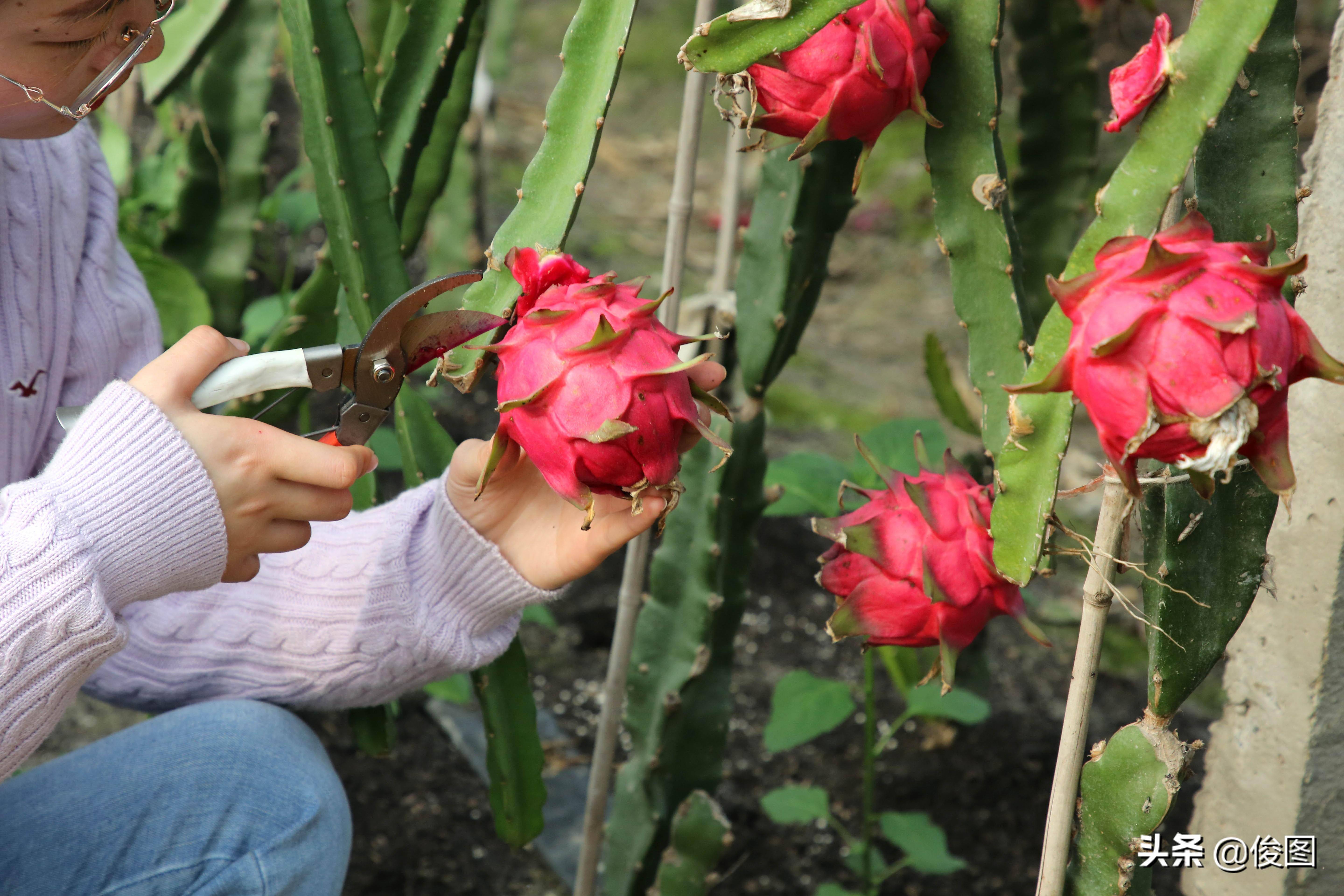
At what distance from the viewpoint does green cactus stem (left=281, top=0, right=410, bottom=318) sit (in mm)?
877

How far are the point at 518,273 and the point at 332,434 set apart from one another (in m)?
0.19

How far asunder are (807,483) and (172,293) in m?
0.86

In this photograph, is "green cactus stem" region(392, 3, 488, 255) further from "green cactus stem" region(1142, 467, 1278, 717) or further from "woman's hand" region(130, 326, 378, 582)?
"green cactus stem" region(1142, 467, 1278, 717)

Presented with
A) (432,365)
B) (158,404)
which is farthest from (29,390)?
(432,365)

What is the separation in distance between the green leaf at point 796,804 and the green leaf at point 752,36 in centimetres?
82

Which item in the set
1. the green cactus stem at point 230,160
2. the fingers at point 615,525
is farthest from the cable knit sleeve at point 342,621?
the green cactus stem at point 230,160

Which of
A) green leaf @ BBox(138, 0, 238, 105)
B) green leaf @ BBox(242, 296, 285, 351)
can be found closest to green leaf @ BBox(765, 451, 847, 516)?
green leaf @ BBox(242, 296, 285, 351)

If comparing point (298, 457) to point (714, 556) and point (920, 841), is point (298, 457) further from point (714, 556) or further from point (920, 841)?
point (920, 841)

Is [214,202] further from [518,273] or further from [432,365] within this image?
[518,273]

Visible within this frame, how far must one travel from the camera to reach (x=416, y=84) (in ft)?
3.15

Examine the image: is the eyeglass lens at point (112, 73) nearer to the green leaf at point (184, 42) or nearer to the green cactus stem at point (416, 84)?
the green cactus stem at point (416, 84)

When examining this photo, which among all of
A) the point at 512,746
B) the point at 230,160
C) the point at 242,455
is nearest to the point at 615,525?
the point at 242,455

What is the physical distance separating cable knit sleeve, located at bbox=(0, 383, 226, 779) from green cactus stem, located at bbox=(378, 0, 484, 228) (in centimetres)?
34

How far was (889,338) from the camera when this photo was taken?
2.77 m
